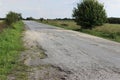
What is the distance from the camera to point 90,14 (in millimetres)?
45094

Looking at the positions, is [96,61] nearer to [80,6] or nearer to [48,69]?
[48,69]

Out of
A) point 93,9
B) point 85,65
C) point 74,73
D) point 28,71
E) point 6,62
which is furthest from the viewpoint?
point 93,9

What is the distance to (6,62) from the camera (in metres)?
12.0

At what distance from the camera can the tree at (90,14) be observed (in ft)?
147

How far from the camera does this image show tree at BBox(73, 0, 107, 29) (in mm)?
44781

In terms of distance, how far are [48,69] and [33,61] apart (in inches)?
80.3

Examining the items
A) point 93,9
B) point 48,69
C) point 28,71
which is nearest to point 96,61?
point 48,69

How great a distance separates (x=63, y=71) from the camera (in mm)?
10195

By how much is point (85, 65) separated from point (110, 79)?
99.7 inches

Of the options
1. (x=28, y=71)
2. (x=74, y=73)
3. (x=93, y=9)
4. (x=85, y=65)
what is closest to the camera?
(x=74, y=73)

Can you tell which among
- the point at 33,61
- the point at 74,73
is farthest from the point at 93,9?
the point at 74,73

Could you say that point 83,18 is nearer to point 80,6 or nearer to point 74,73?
point 80,6

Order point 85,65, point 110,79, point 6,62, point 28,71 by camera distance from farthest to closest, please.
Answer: point 6,62 < point 85,65 < point 28,71 < point 110,79

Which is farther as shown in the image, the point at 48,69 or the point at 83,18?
the point at 83,18
